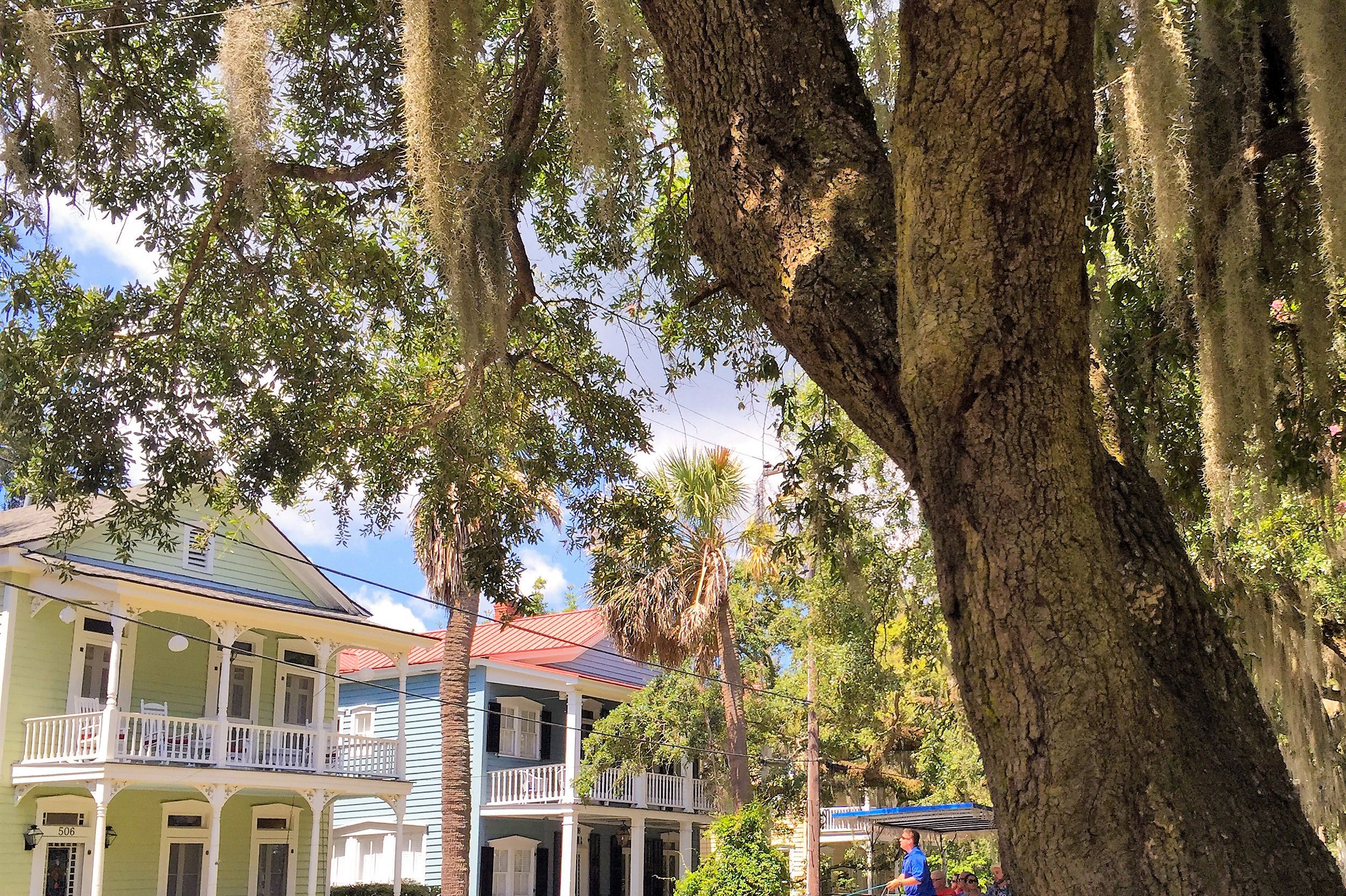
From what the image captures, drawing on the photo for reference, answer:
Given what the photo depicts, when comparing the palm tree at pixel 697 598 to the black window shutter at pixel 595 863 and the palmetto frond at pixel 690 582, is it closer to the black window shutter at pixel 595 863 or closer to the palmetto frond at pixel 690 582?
the palmetto frond at pixel 690 582

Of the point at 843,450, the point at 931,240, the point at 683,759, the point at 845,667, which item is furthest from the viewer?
the point at 683,759

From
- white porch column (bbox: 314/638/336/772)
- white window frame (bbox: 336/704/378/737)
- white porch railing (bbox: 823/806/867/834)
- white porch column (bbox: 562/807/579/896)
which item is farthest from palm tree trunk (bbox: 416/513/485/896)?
white porch railing (bbox: 823/806/867/834)

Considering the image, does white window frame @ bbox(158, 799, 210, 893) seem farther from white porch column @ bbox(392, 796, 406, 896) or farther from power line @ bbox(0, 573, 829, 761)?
white porch column @ bbox(392, 796, 406, 896)

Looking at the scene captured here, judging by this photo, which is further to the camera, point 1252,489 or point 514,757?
point 514,757

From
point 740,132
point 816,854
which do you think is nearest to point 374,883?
point 816,854

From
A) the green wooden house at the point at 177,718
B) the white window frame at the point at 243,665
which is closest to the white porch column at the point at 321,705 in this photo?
the green wooden house at the point at 177,718

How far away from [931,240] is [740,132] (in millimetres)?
797

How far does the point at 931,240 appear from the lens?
2.71 meters

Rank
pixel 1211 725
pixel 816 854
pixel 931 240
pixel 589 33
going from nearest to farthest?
1. pixel 1211 725
2. pixel 931 240
3. pixel 589 33
4. pixel 816 854

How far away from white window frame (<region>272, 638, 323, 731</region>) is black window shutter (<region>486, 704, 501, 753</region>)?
4682 millimetres

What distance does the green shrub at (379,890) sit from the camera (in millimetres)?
19938

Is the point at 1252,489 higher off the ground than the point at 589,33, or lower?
lower

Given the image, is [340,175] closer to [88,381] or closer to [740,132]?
[88,381]

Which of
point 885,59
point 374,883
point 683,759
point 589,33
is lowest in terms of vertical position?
point 374,883
